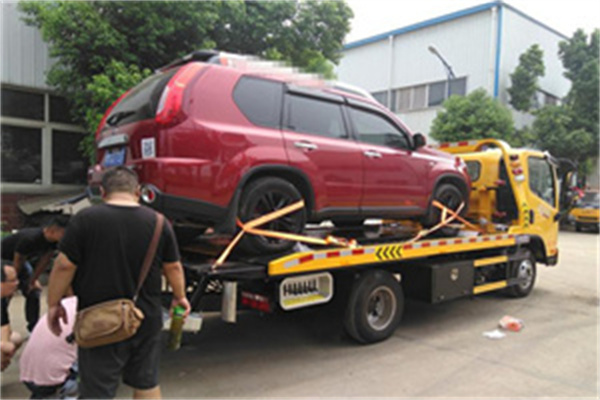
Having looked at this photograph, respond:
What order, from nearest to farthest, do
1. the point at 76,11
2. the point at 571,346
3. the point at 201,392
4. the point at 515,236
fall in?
the point at 201,392, the point at 571,346, the point at 515,236, the point at 76,11

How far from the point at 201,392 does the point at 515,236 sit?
474 cm

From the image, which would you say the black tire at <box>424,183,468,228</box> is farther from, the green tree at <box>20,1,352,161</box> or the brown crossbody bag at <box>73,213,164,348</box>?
the green tree at <box>20,1,352,161</box>

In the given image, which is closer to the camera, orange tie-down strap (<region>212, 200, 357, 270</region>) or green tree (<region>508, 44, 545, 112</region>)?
orange tie-down strap (<region>212, 200, 357, 270</region>)

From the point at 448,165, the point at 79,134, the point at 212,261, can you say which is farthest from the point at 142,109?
the point at 79,134

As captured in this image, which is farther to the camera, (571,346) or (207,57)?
(571,346)

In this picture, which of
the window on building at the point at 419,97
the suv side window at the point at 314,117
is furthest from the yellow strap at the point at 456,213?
the window on building at the point at 419,97

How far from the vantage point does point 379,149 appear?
4.98 m

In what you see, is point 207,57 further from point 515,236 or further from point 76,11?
point 515,236

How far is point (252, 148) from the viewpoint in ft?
12.8

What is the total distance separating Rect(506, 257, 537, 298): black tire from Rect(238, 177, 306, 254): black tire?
402cm

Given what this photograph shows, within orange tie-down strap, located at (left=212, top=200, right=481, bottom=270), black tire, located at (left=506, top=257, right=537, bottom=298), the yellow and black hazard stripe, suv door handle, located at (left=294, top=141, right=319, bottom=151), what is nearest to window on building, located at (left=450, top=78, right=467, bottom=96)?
black tire, located at (left=506, top=257, right=537, bottom=298)

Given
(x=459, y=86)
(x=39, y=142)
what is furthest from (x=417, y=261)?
(x=459, y=86)

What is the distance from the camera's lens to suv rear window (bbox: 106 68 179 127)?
3801 mm

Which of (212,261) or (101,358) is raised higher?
(212,261)
